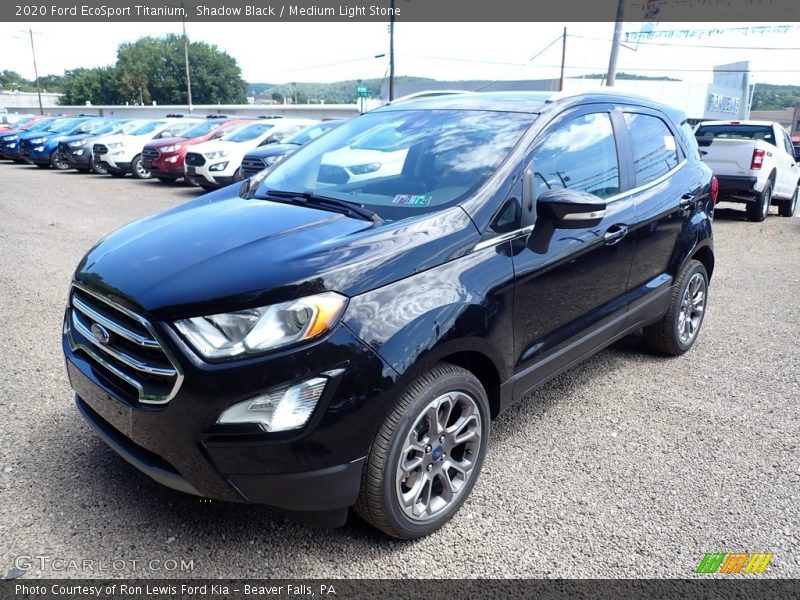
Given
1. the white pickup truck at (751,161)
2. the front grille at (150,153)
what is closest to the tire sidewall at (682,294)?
the white pickup truck at (751,161)

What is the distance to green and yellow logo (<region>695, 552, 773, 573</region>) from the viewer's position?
2461mm

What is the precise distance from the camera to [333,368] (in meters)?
2.12

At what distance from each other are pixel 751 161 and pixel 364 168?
964 cm

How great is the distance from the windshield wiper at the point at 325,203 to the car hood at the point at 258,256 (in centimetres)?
7

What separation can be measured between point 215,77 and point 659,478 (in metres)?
110

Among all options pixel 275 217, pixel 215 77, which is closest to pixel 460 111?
pixel 275 217

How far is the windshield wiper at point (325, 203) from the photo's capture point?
2.78 meters

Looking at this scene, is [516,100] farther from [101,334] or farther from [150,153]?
[150,153]

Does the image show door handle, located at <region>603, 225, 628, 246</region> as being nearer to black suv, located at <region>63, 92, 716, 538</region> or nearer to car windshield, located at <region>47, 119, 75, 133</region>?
black suv, located at <region>63, 92, 716, 538</region>

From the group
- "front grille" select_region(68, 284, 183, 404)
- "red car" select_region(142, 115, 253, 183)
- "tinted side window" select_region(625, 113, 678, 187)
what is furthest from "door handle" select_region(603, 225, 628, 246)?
"red car" select_region(142, 115, 253, 183)

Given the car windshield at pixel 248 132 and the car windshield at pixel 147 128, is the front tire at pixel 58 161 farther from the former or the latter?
the car windshield at pixel 248 132

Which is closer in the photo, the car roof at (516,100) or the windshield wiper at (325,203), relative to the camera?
the windshield wiper at (325,203)

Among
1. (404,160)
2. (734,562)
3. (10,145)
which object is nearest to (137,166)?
(10,145)

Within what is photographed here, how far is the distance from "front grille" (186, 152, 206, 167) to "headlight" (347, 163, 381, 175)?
34.8 ft
